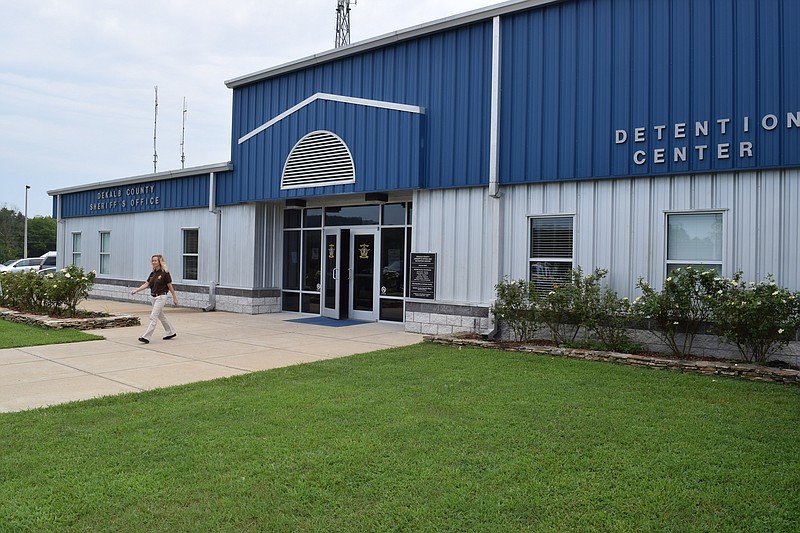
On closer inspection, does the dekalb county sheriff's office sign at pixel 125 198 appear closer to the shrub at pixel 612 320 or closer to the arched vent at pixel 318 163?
the arched vent at pixel 318 163

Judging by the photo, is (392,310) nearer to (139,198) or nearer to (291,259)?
(291,259)

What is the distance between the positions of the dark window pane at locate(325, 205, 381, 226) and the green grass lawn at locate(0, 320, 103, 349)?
21.3ft

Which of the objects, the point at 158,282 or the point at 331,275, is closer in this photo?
the point at 158,282

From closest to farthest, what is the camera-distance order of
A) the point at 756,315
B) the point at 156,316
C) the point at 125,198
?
1. the point at 756,315
2. the point at 156,316
3. the point at 125,198

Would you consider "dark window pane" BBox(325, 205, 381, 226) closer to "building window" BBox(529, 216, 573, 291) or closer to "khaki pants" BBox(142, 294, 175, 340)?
"building window" BBox(529, 216, 573, 291)

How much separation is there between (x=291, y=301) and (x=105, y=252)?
9487 mm

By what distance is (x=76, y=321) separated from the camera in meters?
13.1

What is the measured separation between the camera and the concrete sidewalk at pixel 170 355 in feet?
24.7

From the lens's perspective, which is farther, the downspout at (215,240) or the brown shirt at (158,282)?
the downspout at (215,240)

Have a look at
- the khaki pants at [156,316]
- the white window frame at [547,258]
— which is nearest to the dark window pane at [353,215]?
the white window frame at [547,258]

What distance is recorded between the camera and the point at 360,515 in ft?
12.5

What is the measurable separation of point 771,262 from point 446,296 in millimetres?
5686

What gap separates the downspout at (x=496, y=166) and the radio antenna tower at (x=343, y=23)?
12.0m

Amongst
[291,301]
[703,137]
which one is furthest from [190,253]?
[703,137]
